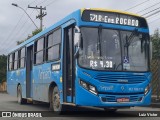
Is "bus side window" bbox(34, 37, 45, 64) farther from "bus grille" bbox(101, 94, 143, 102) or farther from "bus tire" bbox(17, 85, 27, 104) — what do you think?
"bus grille" bbox(101, 94, 143, 102)

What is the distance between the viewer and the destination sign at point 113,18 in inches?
452

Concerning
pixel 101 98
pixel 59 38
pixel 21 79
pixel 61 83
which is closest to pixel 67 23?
pixel 59 38

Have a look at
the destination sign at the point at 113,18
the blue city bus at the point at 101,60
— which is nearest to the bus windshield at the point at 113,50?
the blue city bus at the point at 101,60

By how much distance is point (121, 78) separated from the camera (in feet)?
36.8

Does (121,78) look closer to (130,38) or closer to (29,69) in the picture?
(130,38)

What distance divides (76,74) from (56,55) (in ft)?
7.10

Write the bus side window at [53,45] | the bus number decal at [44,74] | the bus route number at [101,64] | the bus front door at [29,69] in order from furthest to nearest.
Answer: the bus front door at [29,69] < the bus number decal at [44,74] < the bus side window at [53,45] < the bus route number at [101,64]

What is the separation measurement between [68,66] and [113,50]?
1.62m

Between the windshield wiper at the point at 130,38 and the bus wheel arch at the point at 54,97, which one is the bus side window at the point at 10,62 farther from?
the windshield wiper at the point at 130,38

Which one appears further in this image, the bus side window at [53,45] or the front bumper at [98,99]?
the bus side window at [53,45]

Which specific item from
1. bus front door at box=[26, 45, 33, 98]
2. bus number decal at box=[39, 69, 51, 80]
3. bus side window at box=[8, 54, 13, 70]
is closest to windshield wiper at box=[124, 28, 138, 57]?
bus number decal at box=[39, 69, 51, 80]

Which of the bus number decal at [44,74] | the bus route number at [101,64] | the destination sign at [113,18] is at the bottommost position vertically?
the bus number decal at [44,74]

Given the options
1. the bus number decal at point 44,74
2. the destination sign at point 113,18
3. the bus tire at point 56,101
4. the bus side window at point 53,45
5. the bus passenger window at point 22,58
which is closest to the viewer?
the destination sign at point 113,18

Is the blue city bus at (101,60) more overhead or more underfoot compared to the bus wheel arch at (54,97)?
more overhead
